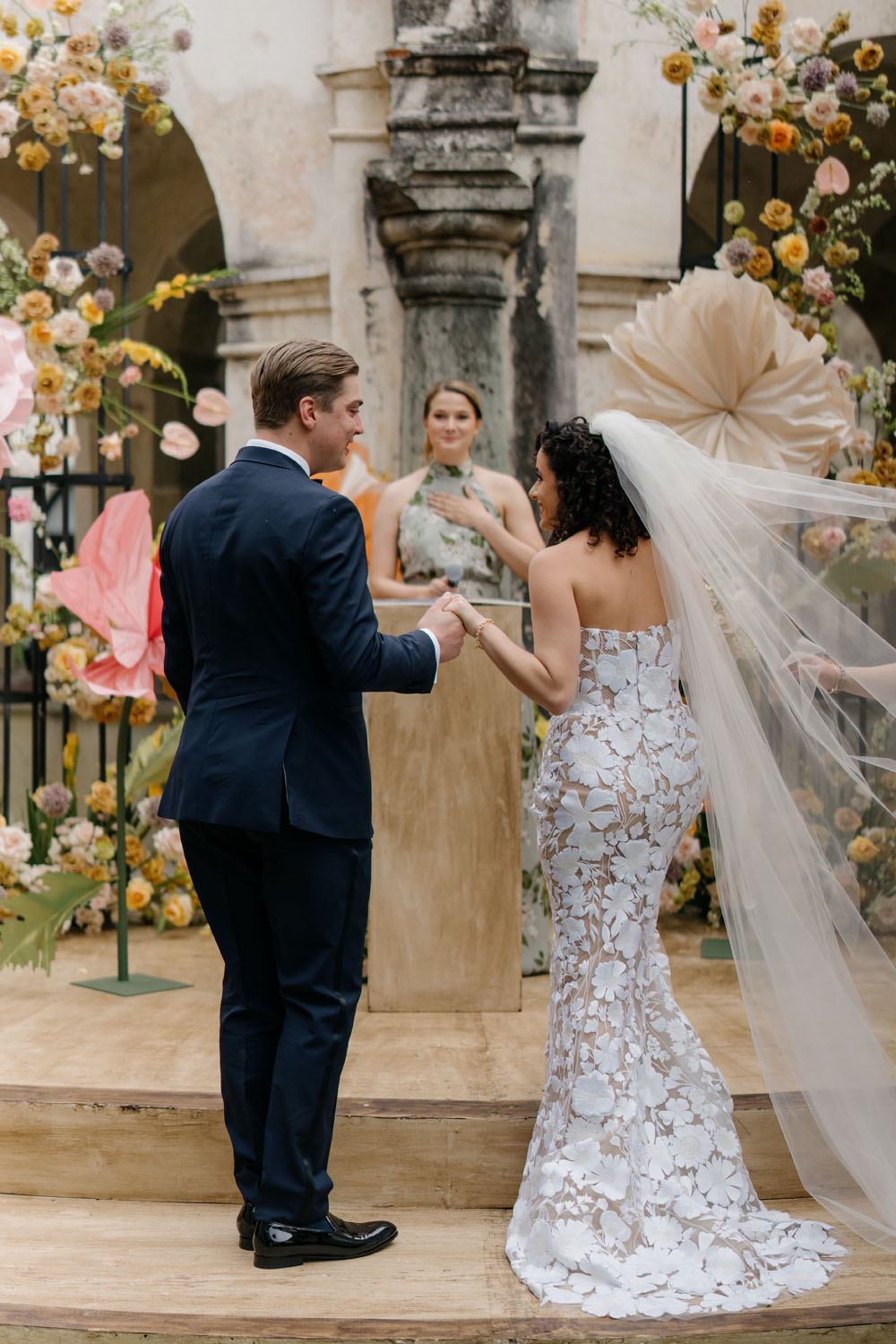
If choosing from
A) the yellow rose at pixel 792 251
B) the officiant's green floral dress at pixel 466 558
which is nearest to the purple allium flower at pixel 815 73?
the yellow rose at pixel 792 251

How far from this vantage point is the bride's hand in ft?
9.09

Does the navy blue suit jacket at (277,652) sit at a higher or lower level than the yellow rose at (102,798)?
higher

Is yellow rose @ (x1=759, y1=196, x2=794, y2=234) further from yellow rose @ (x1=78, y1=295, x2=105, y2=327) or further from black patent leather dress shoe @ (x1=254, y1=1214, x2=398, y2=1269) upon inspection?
black patent leather dress shoe @ (x1=254, y1=1214, x2=398, y2=1269)

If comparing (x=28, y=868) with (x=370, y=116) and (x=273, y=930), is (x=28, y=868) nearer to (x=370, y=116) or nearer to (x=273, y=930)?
(x=273, y=930)

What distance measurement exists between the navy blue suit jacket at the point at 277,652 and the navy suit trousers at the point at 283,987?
77 millimetres

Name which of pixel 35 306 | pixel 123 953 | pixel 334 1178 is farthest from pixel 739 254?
pixel 334 1178

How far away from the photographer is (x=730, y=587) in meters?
2.79

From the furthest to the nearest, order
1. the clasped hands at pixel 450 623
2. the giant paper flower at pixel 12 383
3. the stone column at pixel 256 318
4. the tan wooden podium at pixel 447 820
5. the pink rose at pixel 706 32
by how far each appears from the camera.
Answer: the stone column at pixel 256 318
the pink rose at pixel 706 32
the tan wooden podium at pixel 447 820
the giant paper flower at pixel 12 383
the clasped hands at pixel 450 623

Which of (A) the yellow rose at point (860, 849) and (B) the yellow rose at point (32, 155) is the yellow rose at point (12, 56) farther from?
(A) the yellow rose at point (860, 849)

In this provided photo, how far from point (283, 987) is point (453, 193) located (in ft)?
11.1

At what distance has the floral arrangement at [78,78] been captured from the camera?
4453 millimetres

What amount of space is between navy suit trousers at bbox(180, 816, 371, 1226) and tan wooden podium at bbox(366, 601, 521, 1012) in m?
1.09

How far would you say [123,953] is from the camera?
4074 millimetres

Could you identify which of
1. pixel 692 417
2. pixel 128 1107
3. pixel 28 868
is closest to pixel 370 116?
pixel 692 417
